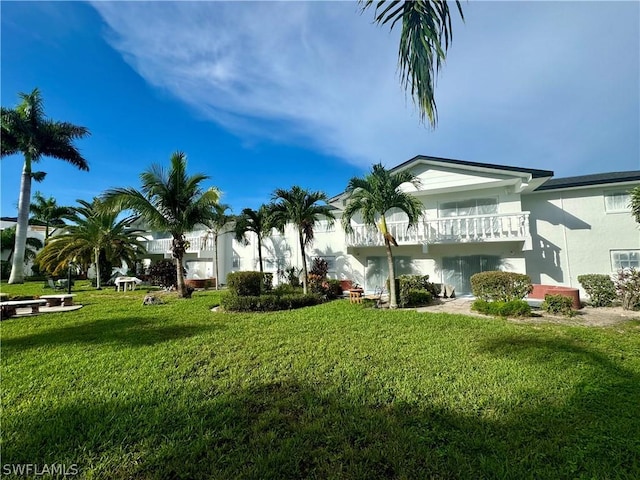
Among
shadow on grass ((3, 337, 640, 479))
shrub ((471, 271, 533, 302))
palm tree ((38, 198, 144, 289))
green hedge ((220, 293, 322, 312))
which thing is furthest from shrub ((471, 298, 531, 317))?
palm tree ((38, 198, 144, 289))

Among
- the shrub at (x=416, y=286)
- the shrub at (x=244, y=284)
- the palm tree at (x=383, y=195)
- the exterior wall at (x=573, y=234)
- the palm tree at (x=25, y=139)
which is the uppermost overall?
the palm tree at (x=25, y=139)

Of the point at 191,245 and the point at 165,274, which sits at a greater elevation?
the point at 191,245

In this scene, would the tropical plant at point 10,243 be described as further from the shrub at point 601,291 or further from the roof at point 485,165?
the shrub at point 601,291

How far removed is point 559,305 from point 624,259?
23.8ft

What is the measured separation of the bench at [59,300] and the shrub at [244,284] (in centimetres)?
768

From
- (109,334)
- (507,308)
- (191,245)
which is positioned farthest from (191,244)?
(507,308)

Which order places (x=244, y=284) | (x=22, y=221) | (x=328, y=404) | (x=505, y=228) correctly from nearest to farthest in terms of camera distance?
(x=328, y=404), (x=244, y=284), (x=505, y=228), (x=22, y=221)

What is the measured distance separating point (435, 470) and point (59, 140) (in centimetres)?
3424

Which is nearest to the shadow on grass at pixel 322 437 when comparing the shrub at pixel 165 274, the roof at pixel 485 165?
the roof at pixel 485 165

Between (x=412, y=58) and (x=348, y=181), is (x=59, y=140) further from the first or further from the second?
(x=412, y=58)

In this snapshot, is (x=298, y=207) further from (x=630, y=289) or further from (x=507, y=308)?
(x=630, y=289)

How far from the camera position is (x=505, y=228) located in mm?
14141

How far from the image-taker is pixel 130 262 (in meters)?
24.7

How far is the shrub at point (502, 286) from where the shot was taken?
10.9 meters
